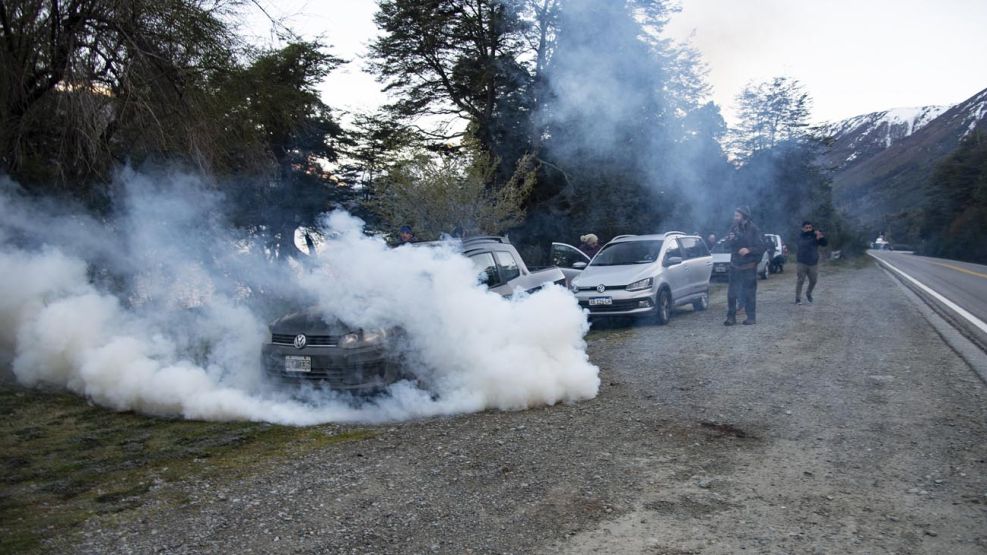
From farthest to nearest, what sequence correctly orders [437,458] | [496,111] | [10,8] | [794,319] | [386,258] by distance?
[496,111], [794,319], [10,8], [386,258], [437,458]

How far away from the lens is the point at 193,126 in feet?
32.4

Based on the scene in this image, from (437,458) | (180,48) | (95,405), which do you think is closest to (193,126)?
(180,48)

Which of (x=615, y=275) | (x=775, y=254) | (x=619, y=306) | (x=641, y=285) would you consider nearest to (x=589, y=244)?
(x=615, y=275)

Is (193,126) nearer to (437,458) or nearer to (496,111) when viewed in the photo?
(437,458)

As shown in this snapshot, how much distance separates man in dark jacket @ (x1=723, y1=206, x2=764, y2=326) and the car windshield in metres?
1.47

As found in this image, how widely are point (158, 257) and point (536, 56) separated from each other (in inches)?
479

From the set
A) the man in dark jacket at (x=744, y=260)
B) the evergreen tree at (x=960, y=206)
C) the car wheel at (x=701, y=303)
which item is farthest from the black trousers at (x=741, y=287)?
the evergreen tree at (x=960, y=206)

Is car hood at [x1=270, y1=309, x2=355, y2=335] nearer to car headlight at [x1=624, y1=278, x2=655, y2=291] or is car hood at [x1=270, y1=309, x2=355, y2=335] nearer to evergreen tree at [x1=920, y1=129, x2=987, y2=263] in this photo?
car headlight at [x1=624, y1=278, x2=655, y2=291]

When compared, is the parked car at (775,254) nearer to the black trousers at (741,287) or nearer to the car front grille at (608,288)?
the black trousers at (741,287)

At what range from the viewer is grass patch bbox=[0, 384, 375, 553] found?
14.0 ft

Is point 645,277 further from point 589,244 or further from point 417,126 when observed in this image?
point 417,126

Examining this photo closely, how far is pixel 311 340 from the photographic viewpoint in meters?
6.75

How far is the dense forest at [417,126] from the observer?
29.6 feet

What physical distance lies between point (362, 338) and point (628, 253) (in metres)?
7.66
